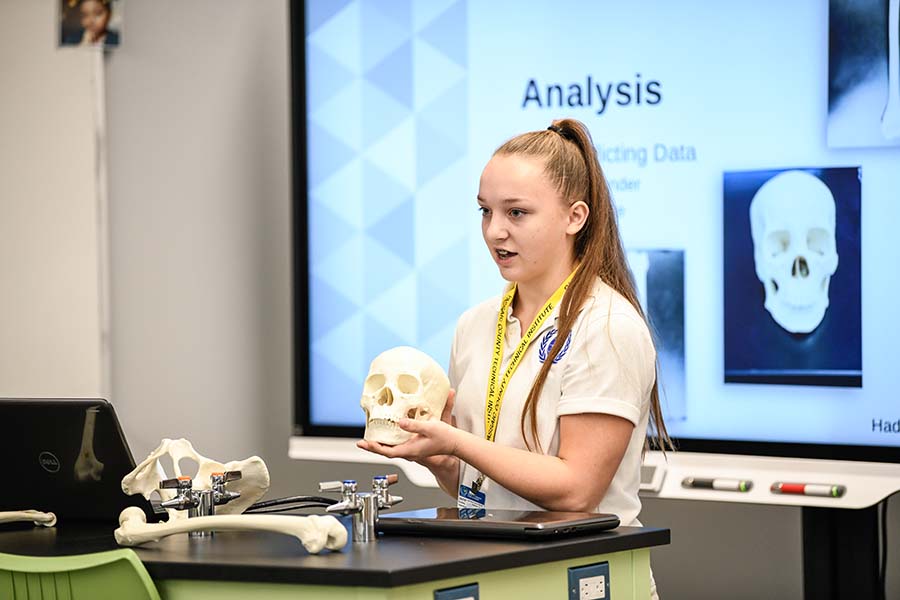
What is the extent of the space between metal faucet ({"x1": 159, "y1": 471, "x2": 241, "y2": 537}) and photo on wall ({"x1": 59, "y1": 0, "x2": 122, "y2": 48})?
112 inches

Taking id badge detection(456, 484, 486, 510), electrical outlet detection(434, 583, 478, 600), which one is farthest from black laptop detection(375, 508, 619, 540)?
id badge detection(456, 484, 486, 510)

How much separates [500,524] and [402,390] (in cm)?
42

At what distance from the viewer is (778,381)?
3152 mm

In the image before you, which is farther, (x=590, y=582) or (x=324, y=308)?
(x=324, y=308)

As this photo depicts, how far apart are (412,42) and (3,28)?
5.53 feet

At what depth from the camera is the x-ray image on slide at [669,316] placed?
3.29 meters

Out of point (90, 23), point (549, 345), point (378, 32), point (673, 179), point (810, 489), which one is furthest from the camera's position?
point (90, 23)

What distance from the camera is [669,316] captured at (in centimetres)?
330

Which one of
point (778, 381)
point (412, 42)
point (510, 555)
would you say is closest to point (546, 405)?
point (510, 555)

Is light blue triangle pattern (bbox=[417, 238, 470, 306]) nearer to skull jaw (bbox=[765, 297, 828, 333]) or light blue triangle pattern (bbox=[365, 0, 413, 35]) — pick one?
light blue triangle pattern (bbox=[365, 0, 413, 35])

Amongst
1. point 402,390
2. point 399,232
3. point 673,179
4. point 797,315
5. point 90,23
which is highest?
point 90,23

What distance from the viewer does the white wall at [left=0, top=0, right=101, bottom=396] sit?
14.3 ft

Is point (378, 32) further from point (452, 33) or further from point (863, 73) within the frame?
point (863, 73)

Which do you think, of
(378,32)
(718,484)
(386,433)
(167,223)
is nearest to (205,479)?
(386,433)
